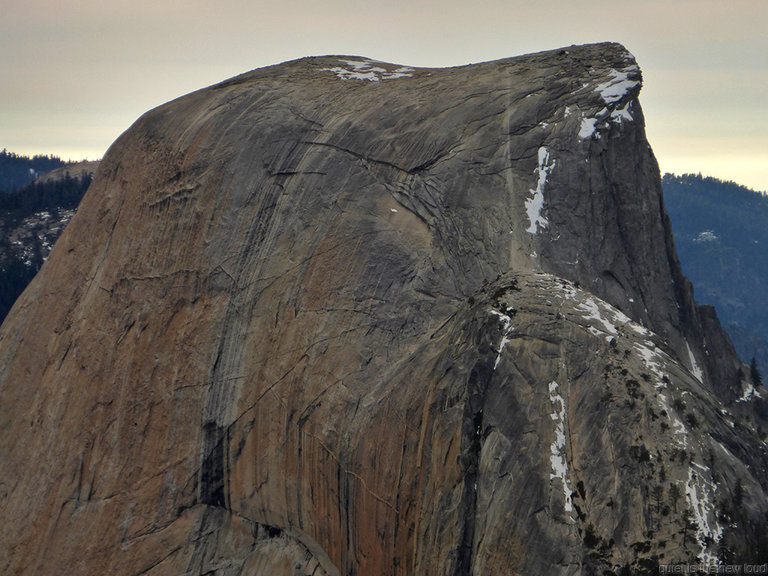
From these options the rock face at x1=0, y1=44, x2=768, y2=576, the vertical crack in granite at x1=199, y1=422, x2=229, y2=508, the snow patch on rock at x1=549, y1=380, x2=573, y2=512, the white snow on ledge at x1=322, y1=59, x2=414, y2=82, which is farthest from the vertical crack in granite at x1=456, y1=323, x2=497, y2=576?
the white snow on ledge at x1=322, y1=59, x2=414, y2=82

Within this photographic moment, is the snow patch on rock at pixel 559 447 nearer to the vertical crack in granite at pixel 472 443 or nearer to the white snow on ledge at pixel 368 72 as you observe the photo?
the vertical crack in granite at pixel 472 443

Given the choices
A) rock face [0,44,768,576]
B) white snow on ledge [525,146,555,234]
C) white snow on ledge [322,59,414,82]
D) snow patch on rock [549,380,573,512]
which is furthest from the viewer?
white snow on ledge [322,59,414,82]

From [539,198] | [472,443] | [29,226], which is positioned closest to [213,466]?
[472,443]

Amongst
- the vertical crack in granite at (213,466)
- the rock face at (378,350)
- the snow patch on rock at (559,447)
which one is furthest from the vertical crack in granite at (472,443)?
the vertical crack in granite at (213,466)

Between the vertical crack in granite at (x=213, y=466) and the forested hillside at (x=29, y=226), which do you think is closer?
the vertical crack in granite at (x=213, y=466)

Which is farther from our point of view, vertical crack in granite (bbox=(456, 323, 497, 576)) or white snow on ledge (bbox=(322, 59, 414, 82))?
white snow on ledge (bbox=(322, 59, 414, 82))

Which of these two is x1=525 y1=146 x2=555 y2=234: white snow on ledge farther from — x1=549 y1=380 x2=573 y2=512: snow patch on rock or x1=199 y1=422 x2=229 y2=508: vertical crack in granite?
x1=199 y1=422 x2=229 y2=508: vertical crack in granite

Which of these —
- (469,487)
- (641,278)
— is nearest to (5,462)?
(469,487)
